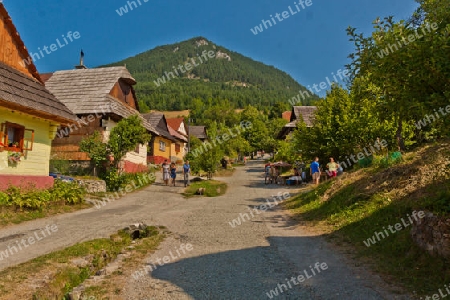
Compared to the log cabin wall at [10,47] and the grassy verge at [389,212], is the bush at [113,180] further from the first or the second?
the grassy verge at [389,212]

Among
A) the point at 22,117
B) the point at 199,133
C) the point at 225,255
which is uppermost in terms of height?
the point at 22,117

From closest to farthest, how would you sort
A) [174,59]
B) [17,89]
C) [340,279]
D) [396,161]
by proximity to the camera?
[340,279], [396,161], [17,89], [174,59]

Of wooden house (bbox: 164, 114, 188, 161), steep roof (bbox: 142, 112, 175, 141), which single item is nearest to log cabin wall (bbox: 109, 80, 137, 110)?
steep roof (bbox: 142, 112, 175, 141)

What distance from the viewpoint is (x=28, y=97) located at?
12.9m

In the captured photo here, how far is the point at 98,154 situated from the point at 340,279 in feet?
57.0

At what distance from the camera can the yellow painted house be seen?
12227 millimetres

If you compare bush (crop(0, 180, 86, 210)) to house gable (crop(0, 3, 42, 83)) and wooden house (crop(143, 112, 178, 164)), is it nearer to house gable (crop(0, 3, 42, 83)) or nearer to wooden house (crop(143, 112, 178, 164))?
house gable (crop(0, 3, 42, 83))

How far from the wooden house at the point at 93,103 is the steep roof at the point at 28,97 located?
576 centimetres

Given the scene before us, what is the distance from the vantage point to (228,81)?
7785 inches

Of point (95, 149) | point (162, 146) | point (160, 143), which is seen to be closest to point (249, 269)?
point (95, 149)

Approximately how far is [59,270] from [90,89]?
19.6m

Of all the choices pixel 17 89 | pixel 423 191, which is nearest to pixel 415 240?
pixel 423 191

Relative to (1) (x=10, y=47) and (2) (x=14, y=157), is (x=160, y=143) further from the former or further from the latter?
(2) (x=14, y=157)

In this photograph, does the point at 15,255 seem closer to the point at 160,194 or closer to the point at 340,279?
the point at 340,279
